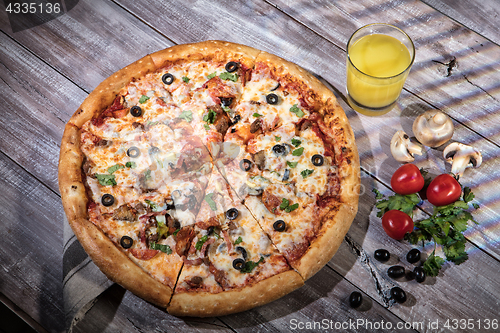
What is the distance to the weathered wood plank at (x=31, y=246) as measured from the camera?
379 centimetres

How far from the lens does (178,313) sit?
334 cm

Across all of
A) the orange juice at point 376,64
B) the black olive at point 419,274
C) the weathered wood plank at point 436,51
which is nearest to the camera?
the black olive at point 419,274

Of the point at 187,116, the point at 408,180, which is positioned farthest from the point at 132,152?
the point at 408,180

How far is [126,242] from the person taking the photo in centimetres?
345

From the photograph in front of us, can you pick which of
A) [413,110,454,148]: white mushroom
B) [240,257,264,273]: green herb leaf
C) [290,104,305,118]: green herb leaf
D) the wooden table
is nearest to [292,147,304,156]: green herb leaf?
[290,104,305,118]: green herb leaf

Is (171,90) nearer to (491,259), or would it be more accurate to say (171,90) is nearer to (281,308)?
(281,308)

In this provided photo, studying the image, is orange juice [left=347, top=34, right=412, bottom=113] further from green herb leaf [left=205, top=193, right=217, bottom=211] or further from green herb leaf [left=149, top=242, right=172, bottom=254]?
green herb leaf [left=149, top=242, right=172, bottom=254]

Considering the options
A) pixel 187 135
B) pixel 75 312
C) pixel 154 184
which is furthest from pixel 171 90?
pixel 75 312

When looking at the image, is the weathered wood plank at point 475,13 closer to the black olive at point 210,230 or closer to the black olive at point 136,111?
the black olive at point 136,111

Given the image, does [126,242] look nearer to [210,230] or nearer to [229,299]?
[210,230]

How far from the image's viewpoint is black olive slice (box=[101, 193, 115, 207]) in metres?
3.54

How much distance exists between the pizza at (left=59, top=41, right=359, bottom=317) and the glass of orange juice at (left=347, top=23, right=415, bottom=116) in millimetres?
313

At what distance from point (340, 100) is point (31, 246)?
10.2 feet

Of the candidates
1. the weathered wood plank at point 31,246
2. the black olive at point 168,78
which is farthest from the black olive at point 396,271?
the weathered wood plank at point 31,246
